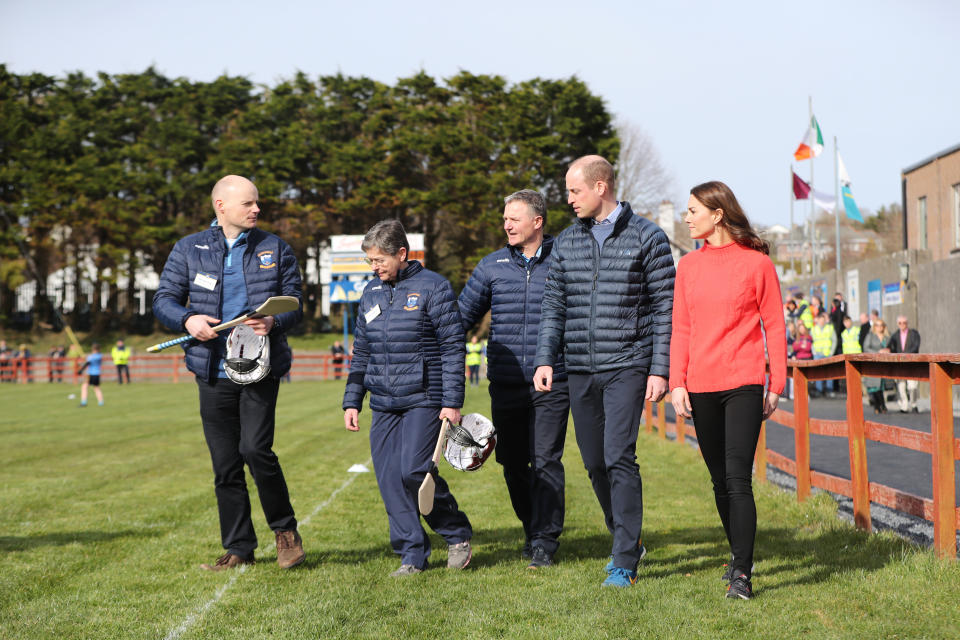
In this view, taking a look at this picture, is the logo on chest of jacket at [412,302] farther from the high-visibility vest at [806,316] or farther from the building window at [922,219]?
the building window at [922,219]

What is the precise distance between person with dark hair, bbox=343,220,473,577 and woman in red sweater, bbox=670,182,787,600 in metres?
1.38

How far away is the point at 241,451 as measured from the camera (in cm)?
541

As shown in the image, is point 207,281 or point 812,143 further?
point 812,143

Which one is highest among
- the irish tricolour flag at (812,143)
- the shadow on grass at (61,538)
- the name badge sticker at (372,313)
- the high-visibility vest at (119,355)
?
the irish tricolour flag at (812,143)

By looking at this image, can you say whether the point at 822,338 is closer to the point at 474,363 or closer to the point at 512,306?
the point at 474,363

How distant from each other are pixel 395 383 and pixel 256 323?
82 centimetres

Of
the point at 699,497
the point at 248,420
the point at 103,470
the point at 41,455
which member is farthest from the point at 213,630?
the point at 41,455

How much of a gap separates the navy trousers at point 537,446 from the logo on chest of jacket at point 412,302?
2.22 feet

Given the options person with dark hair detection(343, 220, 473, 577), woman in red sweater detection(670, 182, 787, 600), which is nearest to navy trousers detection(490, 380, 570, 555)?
person with dark hair detection(343, 220, 473, 577)

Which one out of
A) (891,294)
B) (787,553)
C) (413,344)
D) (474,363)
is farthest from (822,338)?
(413,344)

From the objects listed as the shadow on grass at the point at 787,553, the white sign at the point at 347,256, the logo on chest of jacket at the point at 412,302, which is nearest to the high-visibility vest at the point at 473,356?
the white sign at the point at 347,256

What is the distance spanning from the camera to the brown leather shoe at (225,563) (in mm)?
5500

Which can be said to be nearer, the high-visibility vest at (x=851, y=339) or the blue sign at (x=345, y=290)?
the high-visibility vest at (x=851, y=339)

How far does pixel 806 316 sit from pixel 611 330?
18571 millimetres
